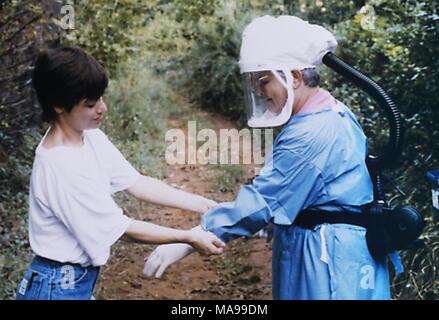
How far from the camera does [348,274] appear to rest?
1.56m

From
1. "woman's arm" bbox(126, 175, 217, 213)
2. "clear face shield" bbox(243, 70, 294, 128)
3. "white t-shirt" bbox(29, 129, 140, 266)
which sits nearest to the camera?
"white t-shirt" bbox(29, 129, 140, 266)

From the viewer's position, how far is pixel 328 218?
154 centimetres

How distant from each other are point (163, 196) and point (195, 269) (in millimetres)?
714

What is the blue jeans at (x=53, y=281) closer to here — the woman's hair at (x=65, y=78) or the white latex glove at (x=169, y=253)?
the white latex glove at (x=169, y=253)

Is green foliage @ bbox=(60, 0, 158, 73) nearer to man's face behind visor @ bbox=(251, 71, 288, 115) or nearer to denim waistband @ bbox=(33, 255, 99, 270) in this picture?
man's face behind visor @ bbox=(251, 71, 288, 115)

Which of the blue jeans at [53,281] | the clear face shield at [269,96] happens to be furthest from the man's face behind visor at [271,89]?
the blue jeans at [53,281]

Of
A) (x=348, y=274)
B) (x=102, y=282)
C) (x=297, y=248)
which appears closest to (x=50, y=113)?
(x=297, y=248)

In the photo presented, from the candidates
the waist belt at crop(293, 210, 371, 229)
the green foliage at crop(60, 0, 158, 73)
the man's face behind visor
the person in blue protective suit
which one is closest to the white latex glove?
the person in blue protective suit

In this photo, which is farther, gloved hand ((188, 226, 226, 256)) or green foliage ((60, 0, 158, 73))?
green foliage ((60, 0, 158, 73))

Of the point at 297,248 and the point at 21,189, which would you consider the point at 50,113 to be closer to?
the point at 297,248

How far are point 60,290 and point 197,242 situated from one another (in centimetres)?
35

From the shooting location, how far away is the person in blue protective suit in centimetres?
149

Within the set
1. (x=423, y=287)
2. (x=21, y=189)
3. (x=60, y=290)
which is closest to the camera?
(x=60, y=290)

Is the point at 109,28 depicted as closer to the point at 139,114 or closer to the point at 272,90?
the point at 139,114
